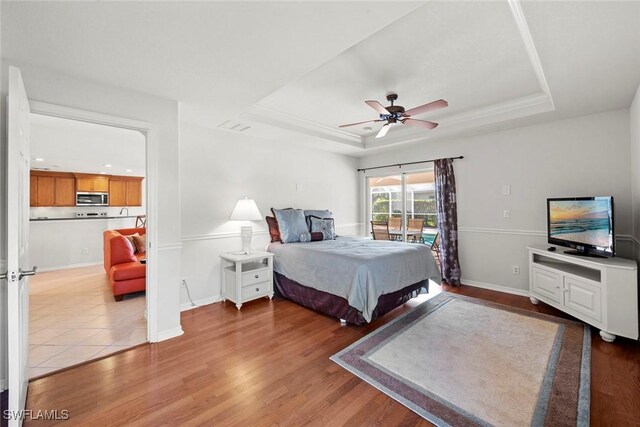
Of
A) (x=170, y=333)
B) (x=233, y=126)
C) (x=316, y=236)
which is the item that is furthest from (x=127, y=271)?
(x=316, y=236)

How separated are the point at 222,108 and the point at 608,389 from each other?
401 cm

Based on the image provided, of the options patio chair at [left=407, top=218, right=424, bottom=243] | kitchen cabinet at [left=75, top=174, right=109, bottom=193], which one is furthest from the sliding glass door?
kitchen cabinet at [left=75, top=174, right=109, bottom=193]

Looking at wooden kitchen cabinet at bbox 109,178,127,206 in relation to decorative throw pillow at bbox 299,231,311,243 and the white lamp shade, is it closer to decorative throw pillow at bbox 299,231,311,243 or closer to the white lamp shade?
the white lamp shade

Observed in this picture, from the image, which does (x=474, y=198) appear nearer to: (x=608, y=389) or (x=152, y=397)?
(x=608, y=389)

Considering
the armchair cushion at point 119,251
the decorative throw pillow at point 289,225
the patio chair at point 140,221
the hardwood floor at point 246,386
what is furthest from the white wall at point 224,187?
the patio chair at point 140,221

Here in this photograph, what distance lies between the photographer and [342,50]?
185cm

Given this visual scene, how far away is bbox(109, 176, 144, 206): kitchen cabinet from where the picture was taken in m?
6.40

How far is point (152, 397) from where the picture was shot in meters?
1.81

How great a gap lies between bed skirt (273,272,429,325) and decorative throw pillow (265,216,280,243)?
58cm

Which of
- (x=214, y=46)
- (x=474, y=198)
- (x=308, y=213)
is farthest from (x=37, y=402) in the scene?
(x=474, y=198)

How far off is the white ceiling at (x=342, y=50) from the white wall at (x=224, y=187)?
565 mm

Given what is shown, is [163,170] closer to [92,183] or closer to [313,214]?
[313,214]

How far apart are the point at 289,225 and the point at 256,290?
1050 millimetres

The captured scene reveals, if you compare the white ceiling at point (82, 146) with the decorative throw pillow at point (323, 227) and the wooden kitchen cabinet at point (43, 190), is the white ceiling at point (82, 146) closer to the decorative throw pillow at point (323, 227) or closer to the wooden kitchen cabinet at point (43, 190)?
the wooden kitchen cabinet at point (43, 190)
